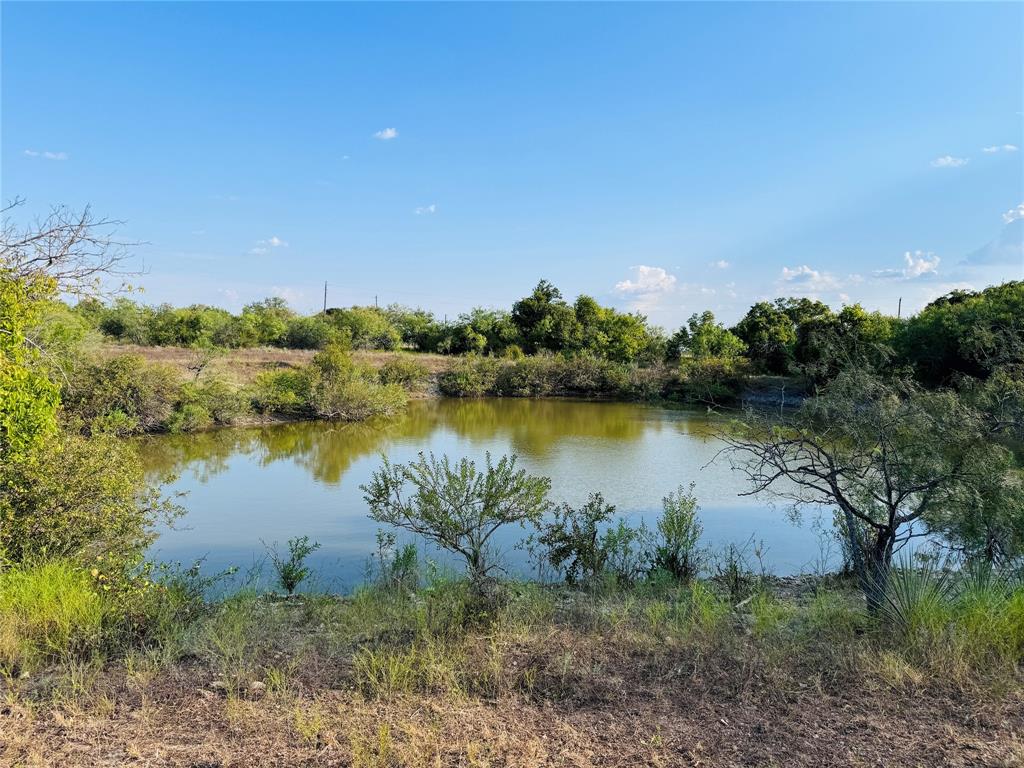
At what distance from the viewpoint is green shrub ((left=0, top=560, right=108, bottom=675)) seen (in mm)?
3758

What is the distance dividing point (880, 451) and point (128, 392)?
1967 cm

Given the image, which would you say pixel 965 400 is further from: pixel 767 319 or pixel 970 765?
pixel 767 319

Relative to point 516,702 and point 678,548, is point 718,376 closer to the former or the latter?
point 678,548

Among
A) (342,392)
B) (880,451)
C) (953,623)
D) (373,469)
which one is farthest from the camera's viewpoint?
(342,392)

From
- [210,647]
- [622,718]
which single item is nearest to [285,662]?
[210,647]

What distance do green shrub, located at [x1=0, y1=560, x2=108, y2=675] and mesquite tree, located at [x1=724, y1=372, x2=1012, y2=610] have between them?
192 inches

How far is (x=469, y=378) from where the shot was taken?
34.3 metres

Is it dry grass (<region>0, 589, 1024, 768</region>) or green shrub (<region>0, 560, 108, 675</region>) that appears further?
green shrub (<region>0, 560, 108, 675</region>)

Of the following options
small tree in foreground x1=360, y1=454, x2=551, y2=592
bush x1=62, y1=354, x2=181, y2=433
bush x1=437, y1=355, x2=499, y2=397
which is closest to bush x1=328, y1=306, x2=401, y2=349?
bush x1=437, y1=355, x2=499, y2=397

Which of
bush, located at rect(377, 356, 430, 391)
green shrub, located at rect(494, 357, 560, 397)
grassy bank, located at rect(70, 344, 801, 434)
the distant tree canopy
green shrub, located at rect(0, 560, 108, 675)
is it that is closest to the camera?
green shrub, located at rect(0, 560, 108, 675)

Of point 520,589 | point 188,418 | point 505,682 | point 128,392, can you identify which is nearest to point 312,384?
point 188,418

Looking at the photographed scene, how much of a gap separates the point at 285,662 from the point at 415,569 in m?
2.96

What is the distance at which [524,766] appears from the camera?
2.71 m

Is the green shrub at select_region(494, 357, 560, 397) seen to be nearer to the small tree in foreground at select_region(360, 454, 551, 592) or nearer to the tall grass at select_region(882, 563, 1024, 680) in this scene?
the small tree in foreground at select_region(360, 454, 551, 592)
